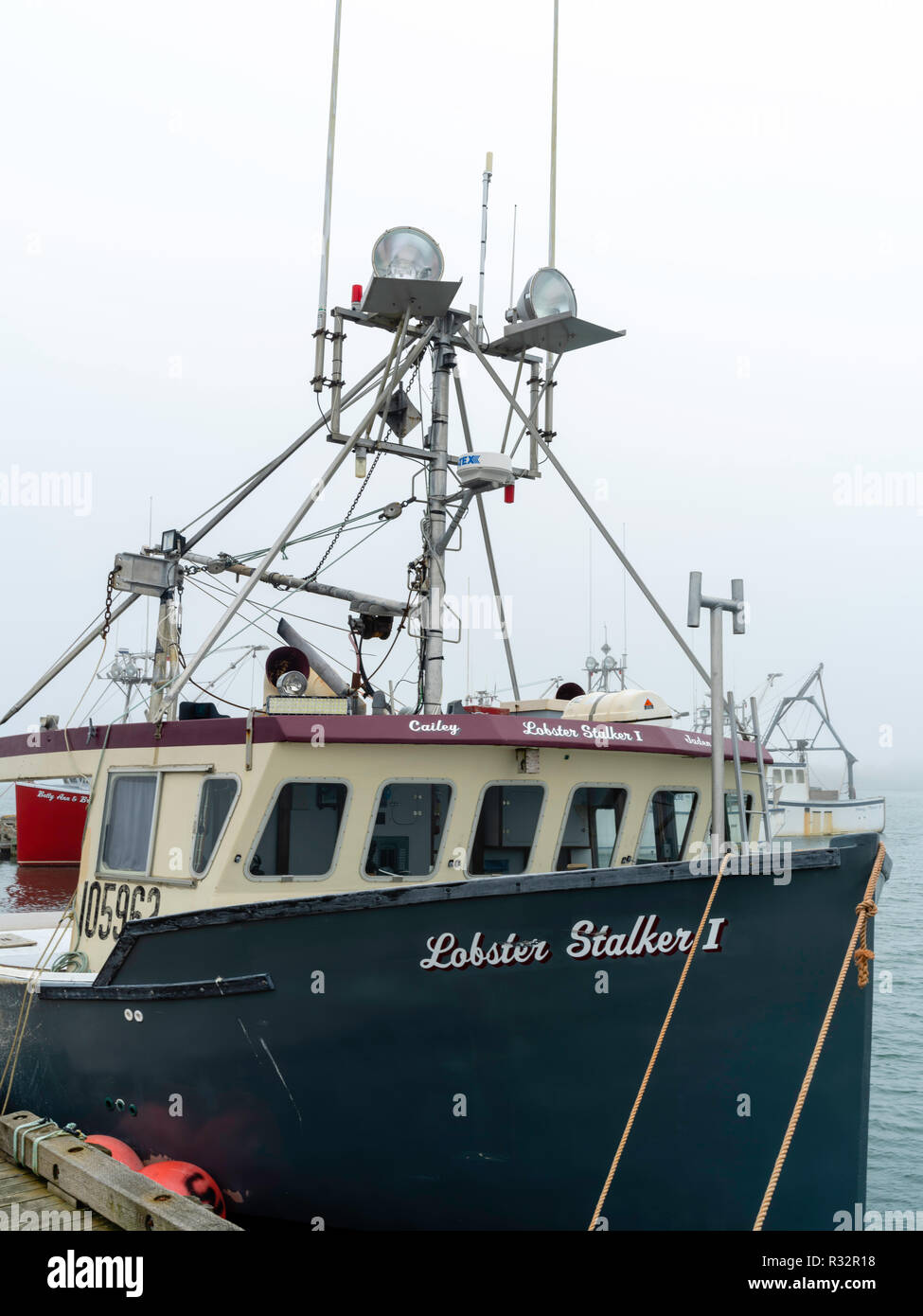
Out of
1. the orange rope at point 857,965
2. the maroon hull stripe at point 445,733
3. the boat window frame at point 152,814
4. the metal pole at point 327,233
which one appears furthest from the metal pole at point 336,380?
the orange rope at point 857,965

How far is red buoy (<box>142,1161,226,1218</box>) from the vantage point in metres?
7.59

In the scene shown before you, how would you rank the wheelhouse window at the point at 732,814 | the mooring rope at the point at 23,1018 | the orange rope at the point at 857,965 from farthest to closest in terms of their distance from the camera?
the wheelhouse window at the point at 732,814 < the mooring rope at the point at 23,1018 < the orange rope at the point at 857,965

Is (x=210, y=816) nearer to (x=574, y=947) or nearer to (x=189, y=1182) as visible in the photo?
(x=189, y=1182)

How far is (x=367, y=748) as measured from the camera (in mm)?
8008

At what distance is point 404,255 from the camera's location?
10.1 m

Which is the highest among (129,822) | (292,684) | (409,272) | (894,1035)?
(409,272)

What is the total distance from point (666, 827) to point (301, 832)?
11.1 feet

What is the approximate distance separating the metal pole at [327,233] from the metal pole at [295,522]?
87cm

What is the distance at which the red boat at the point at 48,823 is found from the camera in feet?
148

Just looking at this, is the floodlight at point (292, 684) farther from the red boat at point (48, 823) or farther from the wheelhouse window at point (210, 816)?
the red boat at point (48, 823)

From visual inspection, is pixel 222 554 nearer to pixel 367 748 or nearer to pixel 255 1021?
pixel 367 748

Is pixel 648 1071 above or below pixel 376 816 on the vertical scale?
below

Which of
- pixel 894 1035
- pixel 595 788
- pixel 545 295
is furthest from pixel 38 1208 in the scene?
pixel 894 1035
